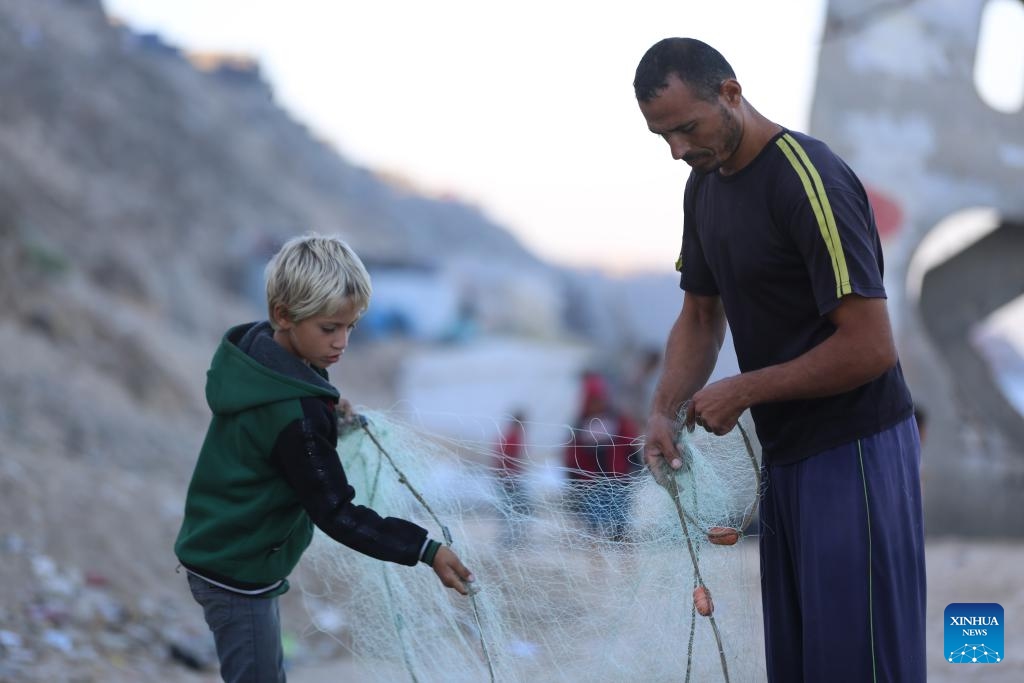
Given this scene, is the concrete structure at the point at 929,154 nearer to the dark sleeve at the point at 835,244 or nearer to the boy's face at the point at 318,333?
the dark sleeve at the point at 835,244

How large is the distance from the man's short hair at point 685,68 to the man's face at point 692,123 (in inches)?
0.5

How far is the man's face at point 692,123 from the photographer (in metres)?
2.53

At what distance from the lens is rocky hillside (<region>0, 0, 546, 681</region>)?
6047 mm

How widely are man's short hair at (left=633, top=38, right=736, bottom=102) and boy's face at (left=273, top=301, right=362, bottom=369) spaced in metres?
0.94

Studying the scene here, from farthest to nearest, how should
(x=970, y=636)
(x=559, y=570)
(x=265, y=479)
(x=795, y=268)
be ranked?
Answer: 1. (x=970, y=636)
2. (x=559, y=570)
3. (x=265, y=479)
4. (x=795, y=268)

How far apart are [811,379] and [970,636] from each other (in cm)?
346

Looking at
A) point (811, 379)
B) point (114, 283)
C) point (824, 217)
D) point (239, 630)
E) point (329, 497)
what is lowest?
point (239, 630)

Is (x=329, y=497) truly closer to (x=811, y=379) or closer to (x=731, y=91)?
(x=811, y=379)

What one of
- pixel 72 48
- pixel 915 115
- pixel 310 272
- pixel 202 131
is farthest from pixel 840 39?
pixel 202 131

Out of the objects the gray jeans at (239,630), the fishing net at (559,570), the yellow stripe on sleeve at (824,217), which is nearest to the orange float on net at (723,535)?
the fishing net at (559,570)

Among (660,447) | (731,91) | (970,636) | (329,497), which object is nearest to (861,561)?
(660,447)

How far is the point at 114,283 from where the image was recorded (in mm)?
16781

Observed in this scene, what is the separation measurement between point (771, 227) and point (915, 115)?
7.73 meters

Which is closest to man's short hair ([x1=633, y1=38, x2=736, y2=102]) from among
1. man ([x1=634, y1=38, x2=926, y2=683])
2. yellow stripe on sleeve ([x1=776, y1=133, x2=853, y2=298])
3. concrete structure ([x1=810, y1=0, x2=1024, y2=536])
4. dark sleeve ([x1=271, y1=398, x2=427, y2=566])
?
man ([x1=634, y1=38, x2=926, y2=683])
